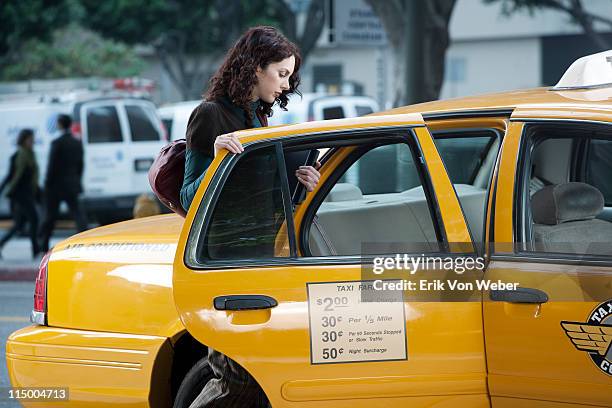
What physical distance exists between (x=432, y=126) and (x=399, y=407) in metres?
1.14

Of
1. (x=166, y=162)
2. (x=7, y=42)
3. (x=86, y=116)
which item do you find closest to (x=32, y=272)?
(x=86, y=116)

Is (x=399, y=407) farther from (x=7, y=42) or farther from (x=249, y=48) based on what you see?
(x=7, y=42)

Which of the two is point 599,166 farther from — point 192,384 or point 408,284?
point 192,384

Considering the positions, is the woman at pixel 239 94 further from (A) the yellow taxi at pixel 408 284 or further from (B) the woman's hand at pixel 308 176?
(A) the yellow taxi at pixel 408 284

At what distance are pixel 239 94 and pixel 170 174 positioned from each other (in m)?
0.47

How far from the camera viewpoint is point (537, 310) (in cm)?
363

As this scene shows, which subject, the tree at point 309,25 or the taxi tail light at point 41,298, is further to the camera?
the tree at point 309,25

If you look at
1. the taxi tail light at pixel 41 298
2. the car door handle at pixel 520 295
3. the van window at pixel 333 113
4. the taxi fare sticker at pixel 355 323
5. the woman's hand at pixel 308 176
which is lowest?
the van window at pixel 333 113

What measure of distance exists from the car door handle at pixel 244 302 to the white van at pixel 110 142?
13.0 m

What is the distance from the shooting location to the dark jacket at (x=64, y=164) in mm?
13945

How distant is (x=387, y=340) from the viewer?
12.4ft

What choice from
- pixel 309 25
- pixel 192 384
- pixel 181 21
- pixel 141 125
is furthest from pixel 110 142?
pixel 181 21

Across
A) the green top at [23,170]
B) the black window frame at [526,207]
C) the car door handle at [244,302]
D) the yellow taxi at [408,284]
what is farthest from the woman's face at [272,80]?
the green top at [23,170]

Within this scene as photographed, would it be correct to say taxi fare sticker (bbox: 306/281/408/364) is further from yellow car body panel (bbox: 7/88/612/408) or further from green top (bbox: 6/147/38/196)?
green top (bbox: 6/147/38/196)
